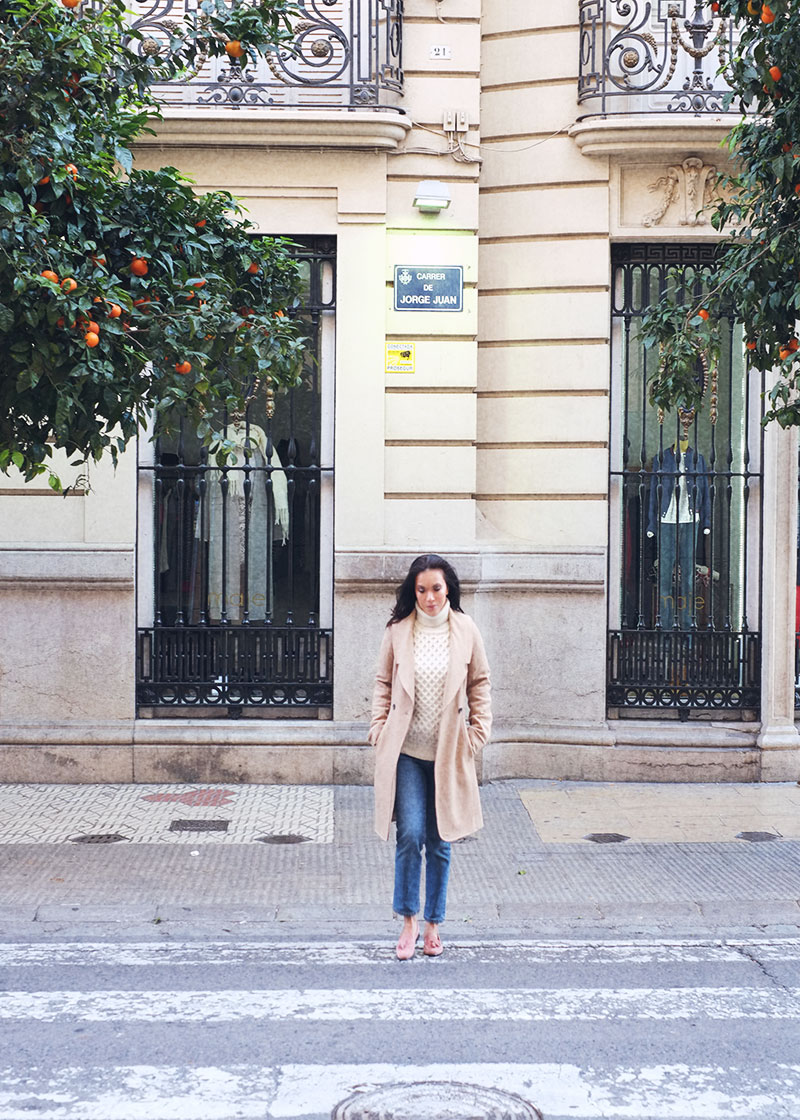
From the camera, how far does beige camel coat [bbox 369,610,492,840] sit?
641 cm

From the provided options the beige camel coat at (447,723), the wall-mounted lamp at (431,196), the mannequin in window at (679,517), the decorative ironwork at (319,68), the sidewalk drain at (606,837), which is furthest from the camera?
the mannequin in window at (679,517)

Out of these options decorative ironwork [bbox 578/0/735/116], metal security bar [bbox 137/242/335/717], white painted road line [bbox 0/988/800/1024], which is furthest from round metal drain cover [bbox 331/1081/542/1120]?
decorative ironwork [bbox 578/0/735/116]

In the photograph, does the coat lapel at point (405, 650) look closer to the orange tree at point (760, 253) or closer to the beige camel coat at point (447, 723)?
the beige camel coat at point (447, 723)

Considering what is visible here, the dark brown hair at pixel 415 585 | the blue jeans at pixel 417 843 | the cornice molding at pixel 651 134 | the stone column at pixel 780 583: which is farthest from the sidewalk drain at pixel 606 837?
the cornice molding at pixel 651 134

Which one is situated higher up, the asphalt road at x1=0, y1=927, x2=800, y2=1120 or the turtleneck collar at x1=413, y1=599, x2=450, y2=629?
the turtleneck collar at x1=413, y1=599, x2=450, y2=629

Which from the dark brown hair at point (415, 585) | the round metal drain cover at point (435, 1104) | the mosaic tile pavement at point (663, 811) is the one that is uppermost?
the dark brown hair at point (415, 585)

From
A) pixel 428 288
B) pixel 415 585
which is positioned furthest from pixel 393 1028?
pixel 428 288

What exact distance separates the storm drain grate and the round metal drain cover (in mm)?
4427

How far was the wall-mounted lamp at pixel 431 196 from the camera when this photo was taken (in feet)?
35.0

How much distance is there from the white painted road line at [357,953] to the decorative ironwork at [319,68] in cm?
662

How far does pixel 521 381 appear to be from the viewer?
11.0 metres

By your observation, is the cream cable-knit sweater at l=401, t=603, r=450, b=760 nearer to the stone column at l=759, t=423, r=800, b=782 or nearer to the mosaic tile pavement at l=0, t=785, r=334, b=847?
the mosaic tile pavement at l=0, t=785, r=334, b=847

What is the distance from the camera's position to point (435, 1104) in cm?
467

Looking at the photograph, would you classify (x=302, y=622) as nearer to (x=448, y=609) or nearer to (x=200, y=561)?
(x=200, y=561)
